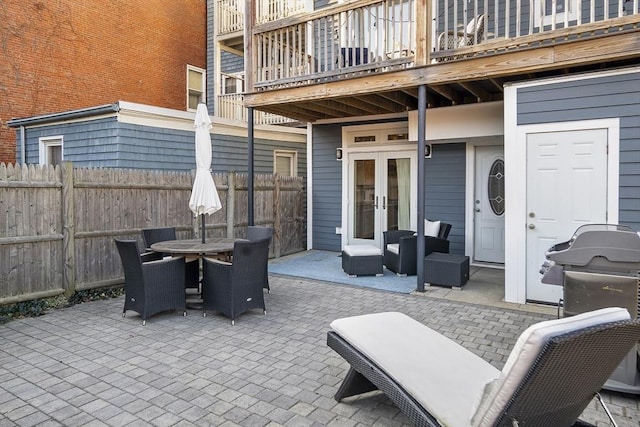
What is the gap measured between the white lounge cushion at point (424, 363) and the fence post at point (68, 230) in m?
4.08

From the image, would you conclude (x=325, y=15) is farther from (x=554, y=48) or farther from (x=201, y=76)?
(x=201, y=76)

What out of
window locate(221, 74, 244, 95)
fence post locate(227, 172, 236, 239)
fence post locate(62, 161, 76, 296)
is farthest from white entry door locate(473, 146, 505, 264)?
window locate(221, 74, 244, 95)

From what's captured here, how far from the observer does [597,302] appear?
2.93 meters

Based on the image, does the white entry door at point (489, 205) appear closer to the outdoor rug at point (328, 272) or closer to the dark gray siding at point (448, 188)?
the dark gray siding at point (448, 188)

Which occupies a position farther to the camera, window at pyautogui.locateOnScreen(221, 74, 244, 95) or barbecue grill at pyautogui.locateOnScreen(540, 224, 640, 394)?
window at pyautogui.locateOnScreen(221, 74, 244, 95)

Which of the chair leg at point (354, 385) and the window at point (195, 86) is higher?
the window at point (195, 86)

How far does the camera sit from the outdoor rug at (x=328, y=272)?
6.21 metres

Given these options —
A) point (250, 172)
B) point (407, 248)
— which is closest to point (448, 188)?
point (407, 248)

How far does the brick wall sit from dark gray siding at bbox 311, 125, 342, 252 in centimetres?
600

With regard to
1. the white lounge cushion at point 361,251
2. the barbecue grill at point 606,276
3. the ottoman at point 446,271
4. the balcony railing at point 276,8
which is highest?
the balcony railing at point 276,8

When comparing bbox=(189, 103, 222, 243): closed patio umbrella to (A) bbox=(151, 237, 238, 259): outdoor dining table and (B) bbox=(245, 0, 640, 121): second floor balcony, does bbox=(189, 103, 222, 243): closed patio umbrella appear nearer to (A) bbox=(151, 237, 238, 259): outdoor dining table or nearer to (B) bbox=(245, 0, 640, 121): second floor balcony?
(A) bbox=(151, 237, 238, 259): outdoor dining table

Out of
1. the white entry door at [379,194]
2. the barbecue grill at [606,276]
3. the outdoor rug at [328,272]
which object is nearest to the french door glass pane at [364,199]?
the white entry door at [379,194]

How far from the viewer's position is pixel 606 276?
2.91 m

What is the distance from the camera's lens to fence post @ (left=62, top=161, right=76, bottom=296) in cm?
530
